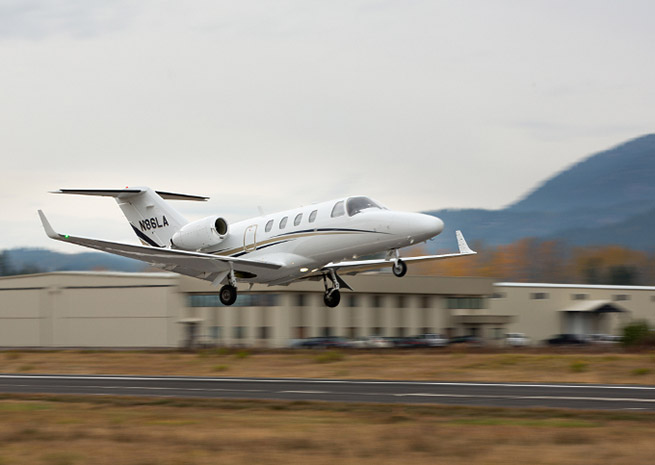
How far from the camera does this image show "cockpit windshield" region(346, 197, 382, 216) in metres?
26.0

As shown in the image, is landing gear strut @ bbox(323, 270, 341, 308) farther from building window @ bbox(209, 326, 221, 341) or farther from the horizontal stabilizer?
building window @ bbox(209, 326, 221, 341)

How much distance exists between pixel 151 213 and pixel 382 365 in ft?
36.3

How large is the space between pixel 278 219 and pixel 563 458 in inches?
696

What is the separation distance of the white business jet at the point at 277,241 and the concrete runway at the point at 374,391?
11.4 feet

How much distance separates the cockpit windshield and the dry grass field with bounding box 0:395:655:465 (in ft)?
27.4

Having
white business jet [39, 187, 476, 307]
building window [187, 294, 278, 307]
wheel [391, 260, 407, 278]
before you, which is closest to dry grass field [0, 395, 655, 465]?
wheel [391, 260, 407, 278]

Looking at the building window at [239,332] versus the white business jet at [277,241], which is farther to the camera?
the building window at [239,332]

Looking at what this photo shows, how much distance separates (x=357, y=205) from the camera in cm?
2609

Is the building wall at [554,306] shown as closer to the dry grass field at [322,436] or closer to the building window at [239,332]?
the building window at [239,332]

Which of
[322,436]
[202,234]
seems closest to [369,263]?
[202,234]

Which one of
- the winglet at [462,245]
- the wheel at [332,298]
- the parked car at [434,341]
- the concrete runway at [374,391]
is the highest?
the winglet at [462,245]

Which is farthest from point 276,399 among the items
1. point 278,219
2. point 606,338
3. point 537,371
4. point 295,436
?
point 606,338

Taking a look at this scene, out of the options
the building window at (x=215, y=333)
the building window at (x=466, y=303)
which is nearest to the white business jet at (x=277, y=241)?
the building window at (x=215, y=333)

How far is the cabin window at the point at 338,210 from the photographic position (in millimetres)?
26125
